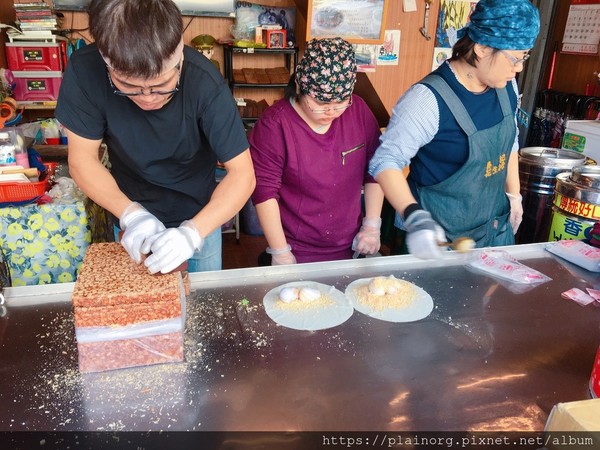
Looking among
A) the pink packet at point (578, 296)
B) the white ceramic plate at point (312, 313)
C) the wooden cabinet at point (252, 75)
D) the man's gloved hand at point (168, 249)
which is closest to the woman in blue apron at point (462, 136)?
the white ceramic plate at point (312, 313)

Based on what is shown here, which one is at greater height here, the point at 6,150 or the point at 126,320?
the point at 6,150

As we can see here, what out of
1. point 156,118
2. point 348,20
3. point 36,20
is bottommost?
point 156,118

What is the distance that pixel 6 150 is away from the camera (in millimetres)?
2125

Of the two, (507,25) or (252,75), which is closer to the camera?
(507,25)

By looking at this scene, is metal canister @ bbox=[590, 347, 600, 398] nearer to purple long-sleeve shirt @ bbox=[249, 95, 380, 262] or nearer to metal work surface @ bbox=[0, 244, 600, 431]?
metal work surface @ bbox=[0, 244, 600, 431]

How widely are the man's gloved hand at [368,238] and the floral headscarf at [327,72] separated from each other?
0.51 meters

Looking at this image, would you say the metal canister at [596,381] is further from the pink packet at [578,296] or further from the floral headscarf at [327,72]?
the floral headscarf at [327,72]

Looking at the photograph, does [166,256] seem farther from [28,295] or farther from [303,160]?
[303,160]

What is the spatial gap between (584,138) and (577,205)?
170 cm

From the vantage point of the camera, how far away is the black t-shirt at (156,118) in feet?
4.58

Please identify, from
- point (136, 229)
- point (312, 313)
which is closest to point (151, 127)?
point (136, 229)

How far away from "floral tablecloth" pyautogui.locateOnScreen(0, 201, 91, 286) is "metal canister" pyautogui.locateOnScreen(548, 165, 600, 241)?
2.02 meters

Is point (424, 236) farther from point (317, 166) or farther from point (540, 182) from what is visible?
point (540, 182)

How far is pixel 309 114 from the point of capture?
177 centimetres
